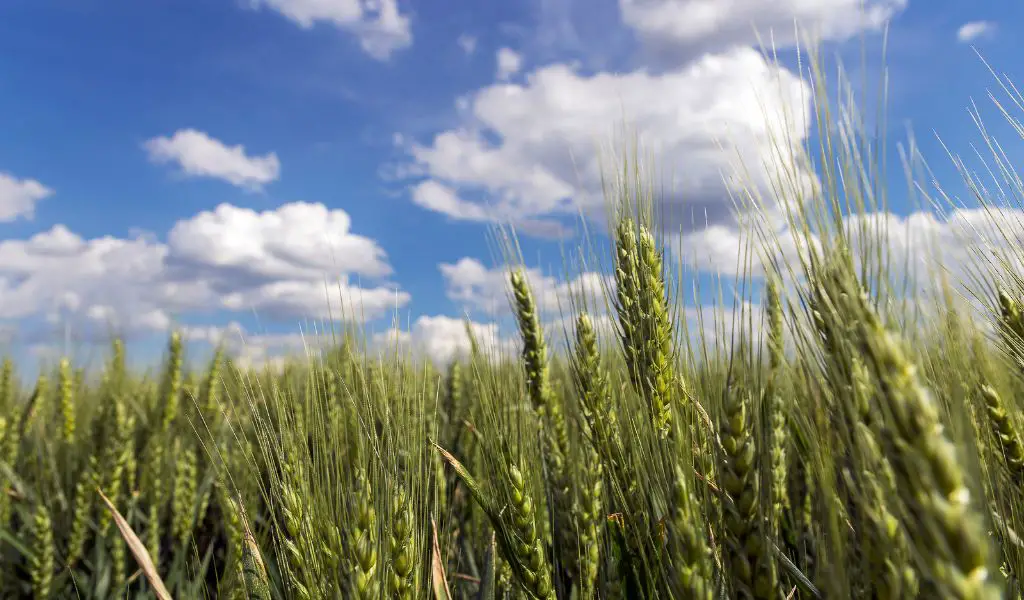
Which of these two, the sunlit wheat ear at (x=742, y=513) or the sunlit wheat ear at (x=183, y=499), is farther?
the sunlit wheat ear at (x=183, y=499)

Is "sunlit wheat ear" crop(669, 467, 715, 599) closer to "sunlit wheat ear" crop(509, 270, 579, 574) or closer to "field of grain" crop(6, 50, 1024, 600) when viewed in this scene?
"field of grain" crop(6, 50, 1024, 600)

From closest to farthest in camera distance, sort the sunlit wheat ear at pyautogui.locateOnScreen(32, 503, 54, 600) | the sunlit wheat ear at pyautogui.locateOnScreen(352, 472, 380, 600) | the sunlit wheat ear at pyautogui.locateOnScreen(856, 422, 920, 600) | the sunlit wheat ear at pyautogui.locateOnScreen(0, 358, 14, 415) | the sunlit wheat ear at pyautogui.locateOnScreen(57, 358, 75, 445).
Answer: the sunlit wheat ear at pyautogui.locateOnScreen(856, 422, 920, 600), the sunlit wheat ear at pyautogui.locateOnScreen(352, 472, 380, 600), the sunlit wheat ear at pyautogui.locateOnScreen(32, 503, 54, 600), the sunlit wheat ear at pyautogui.locateOnScreen(57, 358, 75, 445), the sunlit wheat ear at pyautogui.locateOnScreen(0, 358, 14, 415)

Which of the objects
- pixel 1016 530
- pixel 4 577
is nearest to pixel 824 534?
pixel 1016 530

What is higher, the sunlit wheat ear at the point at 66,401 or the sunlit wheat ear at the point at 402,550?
the sunlit wheat ear at the point at 66,401

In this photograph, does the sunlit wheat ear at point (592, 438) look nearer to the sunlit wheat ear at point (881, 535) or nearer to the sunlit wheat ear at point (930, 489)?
the sunlit wheat ear at point (881, 535)

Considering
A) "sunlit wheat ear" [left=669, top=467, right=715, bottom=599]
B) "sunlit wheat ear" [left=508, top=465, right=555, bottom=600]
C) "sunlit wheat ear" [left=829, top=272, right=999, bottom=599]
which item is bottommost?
"sunlit wheat ear" [left=508, top=465, right=555, bottom=600]

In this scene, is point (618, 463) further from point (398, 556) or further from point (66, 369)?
point (66, 369)

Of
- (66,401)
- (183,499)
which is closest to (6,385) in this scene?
(66,401)

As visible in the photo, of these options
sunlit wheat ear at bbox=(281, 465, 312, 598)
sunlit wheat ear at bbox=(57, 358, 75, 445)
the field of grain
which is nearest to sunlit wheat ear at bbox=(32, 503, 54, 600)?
the field of grain

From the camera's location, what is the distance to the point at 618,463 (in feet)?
6.61

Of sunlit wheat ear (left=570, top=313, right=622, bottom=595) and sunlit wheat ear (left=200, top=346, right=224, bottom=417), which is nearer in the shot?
sunlit wheat ear (left=570, top=313, right=622, bottom=595)

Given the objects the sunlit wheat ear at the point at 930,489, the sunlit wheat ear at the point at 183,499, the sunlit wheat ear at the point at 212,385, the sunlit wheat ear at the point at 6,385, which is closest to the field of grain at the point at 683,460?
the sunlit wheat ear at the point at 930,489

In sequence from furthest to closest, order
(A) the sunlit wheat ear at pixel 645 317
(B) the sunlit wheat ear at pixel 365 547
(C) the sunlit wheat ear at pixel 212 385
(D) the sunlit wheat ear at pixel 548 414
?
(C) the sunlit wheat ear at pixel 212 385
(D) the sunlit wheat ear at pixel 548 414
(A) the sunlit wheat ear at pixel 645 317
(B) the sunlit wheat ear at pixel 365 547

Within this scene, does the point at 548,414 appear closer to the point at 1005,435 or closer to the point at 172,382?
the point at 1005,435
